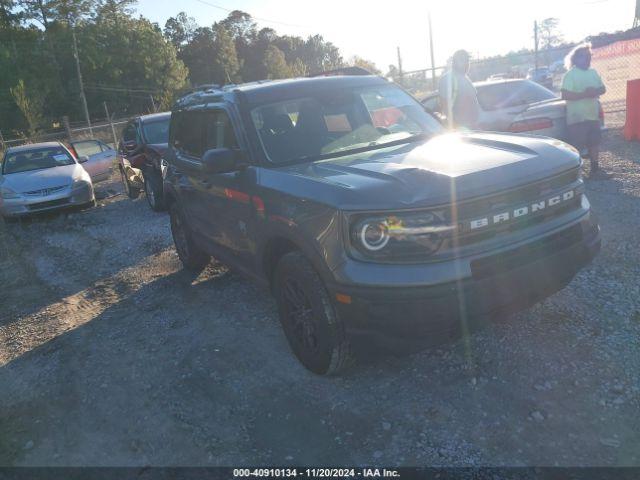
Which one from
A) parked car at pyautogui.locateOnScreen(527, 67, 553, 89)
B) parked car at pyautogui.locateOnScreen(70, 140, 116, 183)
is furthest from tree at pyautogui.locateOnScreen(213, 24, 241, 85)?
parked car at pyautogui.locateOnScreen(70, 140, 116, 183)

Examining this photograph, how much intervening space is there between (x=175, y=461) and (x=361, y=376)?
4.17 feet

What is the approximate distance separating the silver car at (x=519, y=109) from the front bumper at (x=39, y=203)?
706 cm

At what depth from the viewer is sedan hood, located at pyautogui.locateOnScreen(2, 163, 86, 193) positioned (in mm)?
10773

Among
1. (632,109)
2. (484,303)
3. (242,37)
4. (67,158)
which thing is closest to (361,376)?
(484,303)

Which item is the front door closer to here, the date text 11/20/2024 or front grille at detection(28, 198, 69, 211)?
the date text 11/20/2024

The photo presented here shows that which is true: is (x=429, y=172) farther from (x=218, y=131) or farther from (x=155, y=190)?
(x=155, y=190)

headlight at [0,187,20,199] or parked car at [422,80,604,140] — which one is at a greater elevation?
parked car at [422,80,604,140]

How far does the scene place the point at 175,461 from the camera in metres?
3.04

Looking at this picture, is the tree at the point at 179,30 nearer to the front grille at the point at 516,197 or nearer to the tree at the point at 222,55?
the tree at the point at 222,55

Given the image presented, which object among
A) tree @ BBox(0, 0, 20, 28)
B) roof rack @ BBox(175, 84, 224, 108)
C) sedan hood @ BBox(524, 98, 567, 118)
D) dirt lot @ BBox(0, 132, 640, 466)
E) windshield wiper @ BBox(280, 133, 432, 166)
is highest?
tree @ BBox(0, 0, 20, 28)

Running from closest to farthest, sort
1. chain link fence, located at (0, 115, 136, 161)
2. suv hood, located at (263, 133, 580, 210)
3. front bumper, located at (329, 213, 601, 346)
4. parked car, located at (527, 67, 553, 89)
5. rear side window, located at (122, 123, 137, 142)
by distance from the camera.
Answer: front bumper, located at (329, 213, 601, 346)
suv hood, located at (263, 133, 580, 210)
rear side window, located at (122, 123, 137, 142)
parked car, located at (527, 67, 553, 89)
chain link fence, located at (0, 115, 136, 161)

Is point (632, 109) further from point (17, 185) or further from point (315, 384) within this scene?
point (17, 185)

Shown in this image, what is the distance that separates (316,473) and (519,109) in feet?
23.6

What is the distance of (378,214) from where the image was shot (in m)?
2.97
